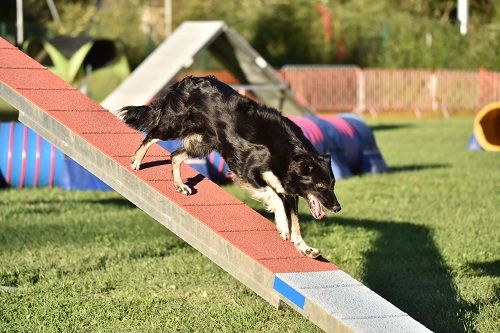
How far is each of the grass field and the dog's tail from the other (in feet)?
3.62

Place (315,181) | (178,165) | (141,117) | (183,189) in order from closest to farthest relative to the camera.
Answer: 1. (315,181)
2. (183,189)
3. (178,165)
4. (141,117)

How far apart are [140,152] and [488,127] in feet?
A: 8.41

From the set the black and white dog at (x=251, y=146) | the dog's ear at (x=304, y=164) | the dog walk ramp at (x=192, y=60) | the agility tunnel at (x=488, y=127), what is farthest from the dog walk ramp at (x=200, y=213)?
the dog walk ramp at (x=192, y=60)

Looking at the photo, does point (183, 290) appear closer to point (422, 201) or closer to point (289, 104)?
point (422, 201)

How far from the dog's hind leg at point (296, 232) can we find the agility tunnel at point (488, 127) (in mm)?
1465

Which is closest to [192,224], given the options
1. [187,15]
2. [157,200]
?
[157,200]

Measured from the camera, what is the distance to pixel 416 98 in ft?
101

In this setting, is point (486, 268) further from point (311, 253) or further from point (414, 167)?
point (414, 167)

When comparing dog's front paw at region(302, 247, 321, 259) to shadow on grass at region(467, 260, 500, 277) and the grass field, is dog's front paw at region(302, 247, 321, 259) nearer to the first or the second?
the grass field

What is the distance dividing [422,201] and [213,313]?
18.6 feet

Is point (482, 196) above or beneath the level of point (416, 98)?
above

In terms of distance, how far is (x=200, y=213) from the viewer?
18.4 feet

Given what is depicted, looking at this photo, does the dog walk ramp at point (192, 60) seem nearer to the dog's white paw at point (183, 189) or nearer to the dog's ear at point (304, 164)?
the dog's white paw at point (183, 189)

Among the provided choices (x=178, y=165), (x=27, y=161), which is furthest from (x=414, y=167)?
(x=178, y=165)
